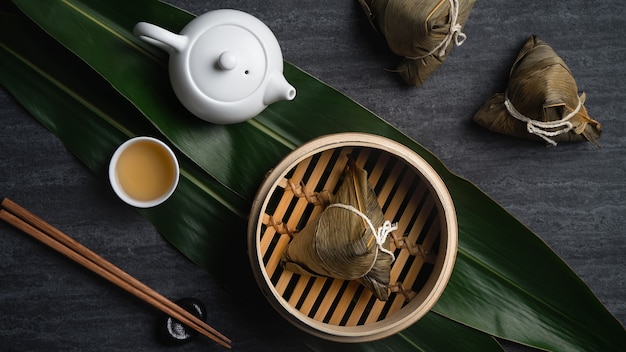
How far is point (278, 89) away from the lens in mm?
1278

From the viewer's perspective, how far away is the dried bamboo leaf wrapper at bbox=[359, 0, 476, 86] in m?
1.38

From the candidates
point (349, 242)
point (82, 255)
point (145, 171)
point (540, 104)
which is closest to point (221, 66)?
point (145, 171)

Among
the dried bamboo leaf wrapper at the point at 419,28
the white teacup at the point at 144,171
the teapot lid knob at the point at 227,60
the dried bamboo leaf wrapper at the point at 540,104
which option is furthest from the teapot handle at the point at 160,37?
the dried bamboo leaf wrapper at the point at 540,104

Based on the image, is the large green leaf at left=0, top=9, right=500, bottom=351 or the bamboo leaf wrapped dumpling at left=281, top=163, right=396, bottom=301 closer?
the bamboo leaf wrapped dumpling at left=281, top=163, right=396, bottom=301

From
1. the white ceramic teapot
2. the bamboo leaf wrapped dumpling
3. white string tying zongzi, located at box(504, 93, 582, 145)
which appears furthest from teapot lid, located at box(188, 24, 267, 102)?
white string tying zongzi, located at box(504, 93, 582, 145)

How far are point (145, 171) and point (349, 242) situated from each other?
0.50m

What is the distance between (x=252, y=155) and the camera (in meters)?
1.43

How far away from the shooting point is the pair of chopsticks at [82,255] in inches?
56.9

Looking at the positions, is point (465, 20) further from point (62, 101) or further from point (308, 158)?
point (62, 101)

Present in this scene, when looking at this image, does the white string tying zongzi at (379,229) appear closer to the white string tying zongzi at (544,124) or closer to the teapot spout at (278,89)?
the teapot spout at (278,89)

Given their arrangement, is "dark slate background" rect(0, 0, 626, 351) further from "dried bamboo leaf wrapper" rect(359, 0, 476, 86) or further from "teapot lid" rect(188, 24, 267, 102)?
"teapot lid" rect(188, 24, 267, 102)

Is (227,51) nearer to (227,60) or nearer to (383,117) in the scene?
(227,60)

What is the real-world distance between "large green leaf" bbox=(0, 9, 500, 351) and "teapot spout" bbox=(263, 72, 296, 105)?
29cm

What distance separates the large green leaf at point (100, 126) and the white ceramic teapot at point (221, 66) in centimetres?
22
